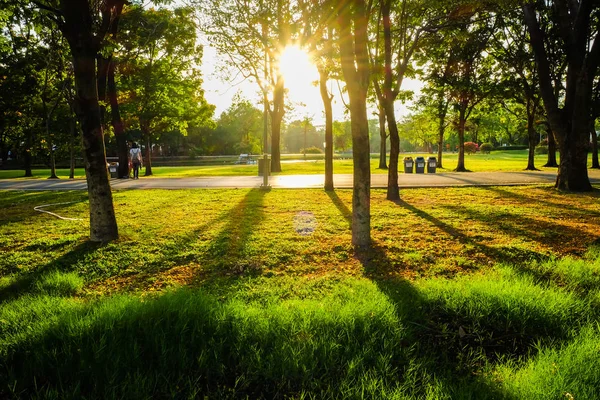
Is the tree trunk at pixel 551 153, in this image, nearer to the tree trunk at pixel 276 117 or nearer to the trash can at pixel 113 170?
the tree trunk at pixel 276 117

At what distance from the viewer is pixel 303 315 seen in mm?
3256

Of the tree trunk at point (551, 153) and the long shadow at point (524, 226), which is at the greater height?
the tree trunk at point (551, 153)

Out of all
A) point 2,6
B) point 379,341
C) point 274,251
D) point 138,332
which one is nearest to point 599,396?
point 379,341

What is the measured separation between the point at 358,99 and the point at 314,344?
4.16 meters

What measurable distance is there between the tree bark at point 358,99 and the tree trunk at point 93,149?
4.46m

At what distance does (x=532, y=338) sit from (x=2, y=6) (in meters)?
11.2

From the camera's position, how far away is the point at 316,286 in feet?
14.3

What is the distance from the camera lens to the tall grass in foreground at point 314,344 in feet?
7.91

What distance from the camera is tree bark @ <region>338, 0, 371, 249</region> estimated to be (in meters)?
5.58

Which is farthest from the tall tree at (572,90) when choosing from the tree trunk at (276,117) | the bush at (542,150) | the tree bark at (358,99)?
the bush at (542,150)

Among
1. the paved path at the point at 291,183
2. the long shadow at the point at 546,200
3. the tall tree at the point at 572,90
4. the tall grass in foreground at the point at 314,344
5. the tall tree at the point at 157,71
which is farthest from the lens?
the tall tree at the point at 157,71

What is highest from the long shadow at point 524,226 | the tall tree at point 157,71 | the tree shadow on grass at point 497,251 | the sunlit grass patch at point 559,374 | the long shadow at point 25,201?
the tall tree at point 157,71

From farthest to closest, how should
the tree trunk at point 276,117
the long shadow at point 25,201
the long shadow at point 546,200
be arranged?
1. the tree trunk at point 276,117
2. the long shadow at point 25,201
3. the long shadow at point 546,200

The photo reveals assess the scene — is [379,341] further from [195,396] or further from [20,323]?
[20,323]
